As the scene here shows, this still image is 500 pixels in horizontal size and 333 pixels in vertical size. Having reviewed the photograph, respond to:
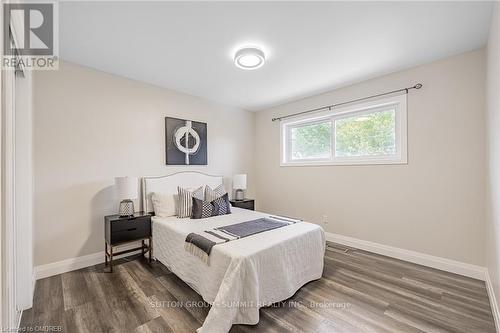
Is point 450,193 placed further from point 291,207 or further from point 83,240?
point 83,240

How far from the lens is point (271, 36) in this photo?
2.13 metres

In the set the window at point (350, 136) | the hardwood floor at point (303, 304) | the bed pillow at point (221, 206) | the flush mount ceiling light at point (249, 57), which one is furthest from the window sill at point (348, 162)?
the flush mount ceiling light at point (249, 57)

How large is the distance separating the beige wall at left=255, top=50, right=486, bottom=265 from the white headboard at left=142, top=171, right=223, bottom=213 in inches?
78.6

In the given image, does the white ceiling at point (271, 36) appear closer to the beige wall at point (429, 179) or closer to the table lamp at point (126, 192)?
the beige wall at point (429, 179)

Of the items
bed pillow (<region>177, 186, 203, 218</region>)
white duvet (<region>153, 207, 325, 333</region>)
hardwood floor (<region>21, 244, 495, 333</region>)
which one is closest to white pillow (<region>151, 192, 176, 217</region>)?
bed pillow (<region>177, 186, 203, 218</region>)

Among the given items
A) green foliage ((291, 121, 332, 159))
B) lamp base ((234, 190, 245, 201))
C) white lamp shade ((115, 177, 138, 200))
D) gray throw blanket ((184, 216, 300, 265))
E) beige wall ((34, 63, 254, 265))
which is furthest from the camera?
lamp base ((234, 190, 245, 201))

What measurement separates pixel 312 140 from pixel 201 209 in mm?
2304

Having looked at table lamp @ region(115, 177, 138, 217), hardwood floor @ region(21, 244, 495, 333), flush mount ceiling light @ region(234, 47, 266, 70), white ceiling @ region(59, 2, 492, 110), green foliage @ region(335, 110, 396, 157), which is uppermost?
white ceiling @ region(59, 2, 492, 110)

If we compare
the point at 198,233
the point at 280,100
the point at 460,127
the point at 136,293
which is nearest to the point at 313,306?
the point at 198,233

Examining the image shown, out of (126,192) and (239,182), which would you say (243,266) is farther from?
(239,182)

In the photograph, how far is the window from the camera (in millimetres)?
3008

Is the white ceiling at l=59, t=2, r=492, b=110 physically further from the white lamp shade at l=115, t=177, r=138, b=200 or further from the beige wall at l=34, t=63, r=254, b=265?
the white lamp shade at l=115, t=177, r=138, b=200

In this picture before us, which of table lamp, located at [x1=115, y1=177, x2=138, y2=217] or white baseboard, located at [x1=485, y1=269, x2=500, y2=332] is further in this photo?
table lamp, located at [x1=115, y1=177, x2=138, y2=217]

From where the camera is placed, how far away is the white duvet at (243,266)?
64.7 inches
